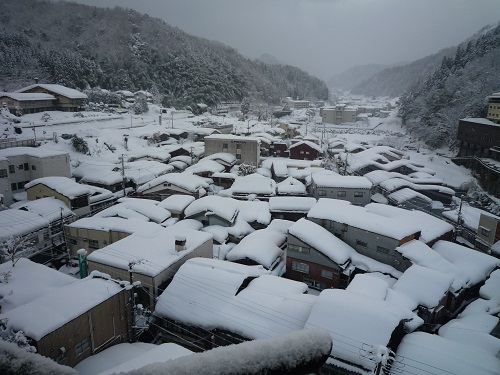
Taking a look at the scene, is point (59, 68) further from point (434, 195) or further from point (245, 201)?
point (434, 195)

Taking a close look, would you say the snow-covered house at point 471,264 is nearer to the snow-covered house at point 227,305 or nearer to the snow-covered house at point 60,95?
the snow-covered house at point 227,305

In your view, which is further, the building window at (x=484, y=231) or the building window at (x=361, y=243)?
the building window at (x=484, y=231)

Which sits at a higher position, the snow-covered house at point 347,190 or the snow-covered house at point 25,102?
the snow-covered house at point 25,102

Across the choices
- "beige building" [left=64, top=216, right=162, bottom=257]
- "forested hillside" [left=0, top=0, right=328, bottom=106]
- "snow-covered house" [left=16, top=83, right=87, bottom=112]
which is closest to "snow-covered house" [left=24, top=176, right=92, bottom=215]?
"beige building" [left=64, top=216, right=162, bottom=257]

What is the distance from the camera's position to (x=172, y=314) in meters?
8.91

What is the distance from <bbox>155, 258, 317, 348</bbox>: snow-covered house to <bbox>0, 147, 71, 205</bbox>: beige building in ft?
45.3

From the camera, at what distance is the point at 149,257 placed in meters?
10.4

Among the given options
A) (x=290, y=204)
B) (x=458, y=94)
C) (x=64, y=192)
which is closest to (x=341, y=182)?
(x=290, y=204)

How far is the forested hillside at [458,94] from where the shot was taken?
34.6 meters

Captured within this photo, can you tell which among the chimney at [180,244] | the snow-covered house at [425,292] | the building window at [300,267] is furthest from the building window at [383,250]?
the chimney at [180,244]

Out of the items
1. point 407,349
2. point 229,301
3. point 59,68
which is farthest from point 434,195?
point 59,68

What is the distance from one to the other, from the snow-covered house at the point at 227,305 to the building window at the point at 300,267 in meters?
A: 2.89

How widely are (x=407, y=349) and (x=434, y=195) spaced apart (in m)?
17.2

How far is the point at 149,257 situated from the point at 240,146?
61.9 ft
